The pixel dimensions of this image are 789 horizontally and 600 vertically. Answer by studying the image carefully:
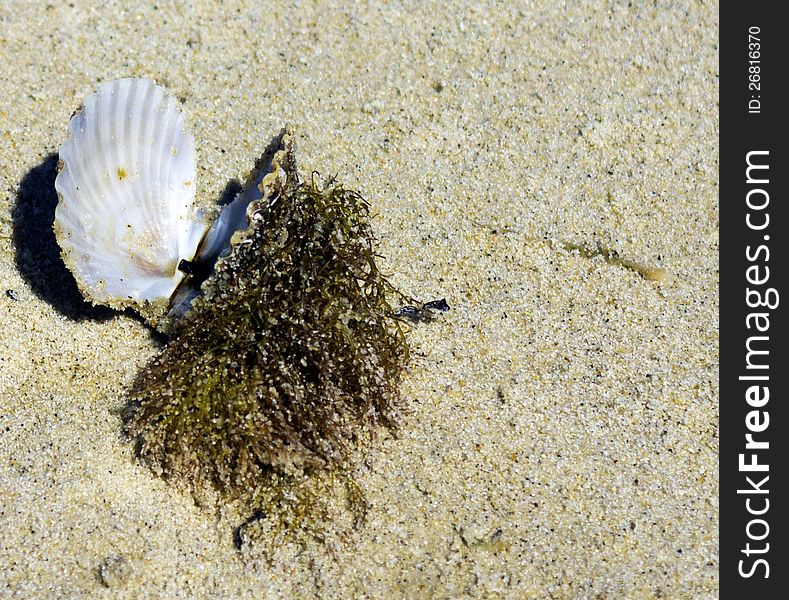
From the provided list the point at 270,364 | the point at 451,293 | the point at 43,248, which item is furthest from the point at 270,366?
the point at 43,248

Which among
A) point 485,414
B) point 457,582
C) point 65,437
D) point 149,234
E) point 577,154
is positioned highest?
point 577,154

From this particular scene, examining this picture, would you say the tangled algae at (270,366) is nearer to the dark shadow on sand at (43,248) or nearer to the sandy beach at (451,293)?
the sandy beach at (451,293)

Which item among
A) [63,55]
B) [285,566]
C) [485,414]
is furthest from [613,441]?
[63,55]

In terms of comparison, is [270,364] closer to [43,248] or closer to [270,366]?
[270,366]

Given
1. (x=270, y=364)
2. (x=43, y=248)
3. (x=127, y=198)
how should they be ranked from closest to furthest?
(x=270, y=364)
(x=127, y=198)
(x=43, y=248)
